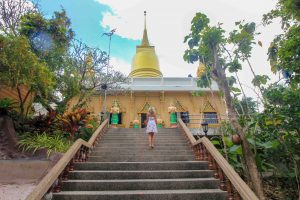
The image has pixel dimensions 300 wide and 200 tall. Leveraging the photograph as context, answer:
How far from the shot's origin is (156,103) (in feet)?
54.6

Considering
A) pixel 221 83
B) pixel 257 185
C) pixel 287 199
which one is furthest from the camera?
pixel 287 199

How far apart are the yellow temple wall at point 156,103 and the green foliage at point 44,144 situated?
31.2 feet

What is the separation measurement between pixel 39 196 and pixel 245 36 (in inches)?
205

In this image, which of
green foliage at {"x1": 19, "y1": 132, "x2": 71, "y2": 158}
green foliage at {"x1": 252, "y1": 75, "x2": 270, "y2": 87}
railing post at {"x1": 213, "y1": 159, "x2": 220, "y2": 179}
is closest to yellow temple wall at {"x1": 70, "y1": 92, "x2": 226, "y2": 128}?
green foliage at {"x1": 19, "y1": 132, "x2": 71, "y2": 158}

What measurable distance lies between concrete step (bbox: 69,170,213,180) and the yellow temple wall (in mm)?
11609

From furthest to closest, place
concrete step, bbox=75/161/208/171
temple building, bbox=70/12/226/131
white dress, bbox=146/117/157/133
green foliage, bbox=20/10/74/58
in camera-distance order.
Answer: temple building, bbox=70/12/226/131
green foliage, bbox=20/10/74/58
white dress, bbox=146/117/157/133
concrete step, bbox=75/161/208/171

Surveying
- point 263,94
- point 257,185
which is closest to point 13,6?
point 263,94

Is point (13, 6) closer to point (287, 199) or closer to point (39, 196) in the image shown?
point (39, 196)

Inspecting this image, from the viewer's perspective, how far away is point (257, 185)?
4074 millimetres

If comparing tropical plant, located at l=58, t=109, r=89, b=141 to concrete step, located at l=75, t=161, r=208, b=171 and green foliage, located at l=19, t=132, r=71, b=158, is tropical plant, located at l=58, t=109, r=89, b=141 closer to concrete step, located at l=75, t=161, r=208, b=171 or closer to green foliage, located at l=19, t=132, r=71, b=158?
green foliage, located at l=19, t=132, r=71, b=158

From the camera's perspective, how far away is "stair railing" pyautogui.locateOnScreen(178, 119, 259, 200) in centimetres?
327

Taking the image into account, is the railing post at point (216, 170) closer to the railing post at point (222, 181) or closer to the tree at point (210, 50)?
the railing post at point (222, 181)

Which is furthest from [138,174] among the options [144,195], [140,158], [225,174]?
[225,174]

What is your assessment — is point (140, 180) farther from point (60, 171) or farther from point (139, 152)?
point (139, 152)
